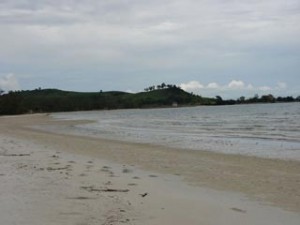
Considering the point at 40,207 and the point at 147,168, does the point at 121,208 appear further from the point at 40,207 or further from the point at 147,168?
the point at 147,168

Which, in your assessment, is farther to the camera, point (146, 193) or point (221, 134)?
point (221, 134)

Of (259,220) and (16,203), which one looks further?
(16,203)

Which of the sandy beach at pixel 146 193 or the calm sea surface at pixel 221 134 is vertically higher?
the sandy beach at pixel 146 193

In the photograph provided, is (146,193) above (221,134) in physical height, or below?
above

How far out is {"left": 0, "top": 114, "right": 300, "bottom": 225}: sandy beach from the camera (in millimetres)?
7300

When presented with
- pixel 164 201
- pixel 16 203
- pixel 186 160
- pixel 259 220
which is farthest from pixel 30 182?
pixel 186 160

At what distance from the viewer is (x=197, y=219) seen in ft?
24.0

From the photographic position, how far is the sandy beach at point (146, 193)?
7300 millimetres

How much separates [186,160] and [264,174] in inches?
173

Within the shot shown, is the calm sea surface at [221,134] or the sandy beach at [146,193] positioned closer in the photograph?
the sandy beach at [146,193]

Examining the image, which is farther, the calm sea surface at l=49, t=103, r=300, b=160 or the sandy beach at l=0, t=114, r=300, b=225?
the calm sea surface at l=49, t=103, r=300, b=160

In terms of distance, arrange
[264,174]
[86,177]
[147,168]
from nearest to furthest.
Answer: [86,177], [264,174], [147,168]

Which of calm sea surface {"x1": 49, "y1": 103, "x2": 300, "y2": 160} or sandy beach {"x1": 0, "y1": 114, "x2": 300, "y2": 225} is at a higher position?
sandy beach {"x1": 0, "y1": 114, "x2": 300, "y2": 225}

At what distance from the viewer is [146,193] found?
9.49m
